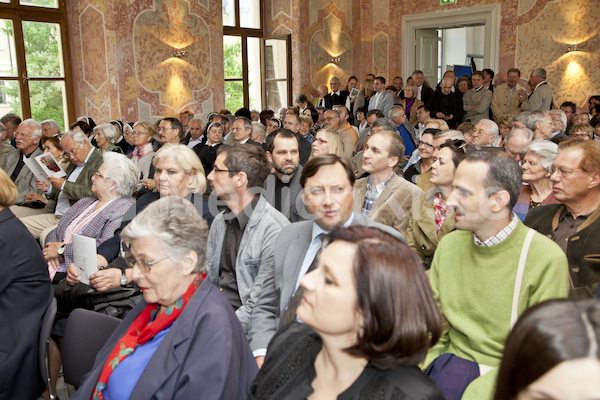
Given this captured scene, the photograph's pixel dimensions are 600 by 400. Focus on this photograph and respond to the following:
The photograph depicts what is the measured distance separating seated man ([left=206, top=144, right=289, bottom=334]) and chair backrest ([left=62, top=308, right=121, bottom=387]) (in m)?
0.54

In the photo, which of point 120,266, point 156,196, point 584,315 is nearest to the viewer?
point 584,315

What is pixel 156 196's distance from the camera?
129 inches

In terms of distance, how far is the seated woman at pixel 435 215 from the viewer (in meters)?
2.92

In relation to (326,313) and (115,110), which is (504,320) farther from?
(115,110)

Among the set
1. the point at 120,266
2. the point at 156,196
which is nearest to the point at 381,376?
the point at 120,266

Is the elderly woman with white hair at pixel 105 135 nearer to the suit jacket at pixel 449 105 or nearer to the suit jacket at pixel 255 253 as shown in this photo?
the suit jacket at pixel 255 253

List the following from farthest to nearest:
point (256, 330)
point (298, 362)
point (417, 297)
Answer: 1. point (256, 330)
2. point (298, 362)
3. point (417, 297)

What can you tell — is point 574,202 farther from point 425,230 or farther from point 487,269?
point 487,269

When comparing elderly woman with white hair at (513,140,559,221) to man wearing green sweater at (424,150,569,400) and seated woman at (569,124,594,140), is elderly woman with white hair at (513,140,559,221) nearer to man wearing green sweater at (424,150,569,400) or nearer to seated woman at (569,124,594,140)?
man wearing green sweater at (424,150,569,400)

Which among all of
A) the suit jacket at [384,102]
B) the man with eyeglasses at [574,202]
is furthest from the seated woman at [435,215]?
the suit jacket at [384,102]

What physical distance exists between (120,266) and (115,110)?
703cm

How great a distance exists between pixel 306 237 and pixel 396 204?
1261mm

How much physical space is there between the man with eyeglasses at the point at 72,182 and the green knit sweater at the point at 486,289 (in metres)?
2.98

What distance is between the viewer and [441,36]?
45.0 ft
